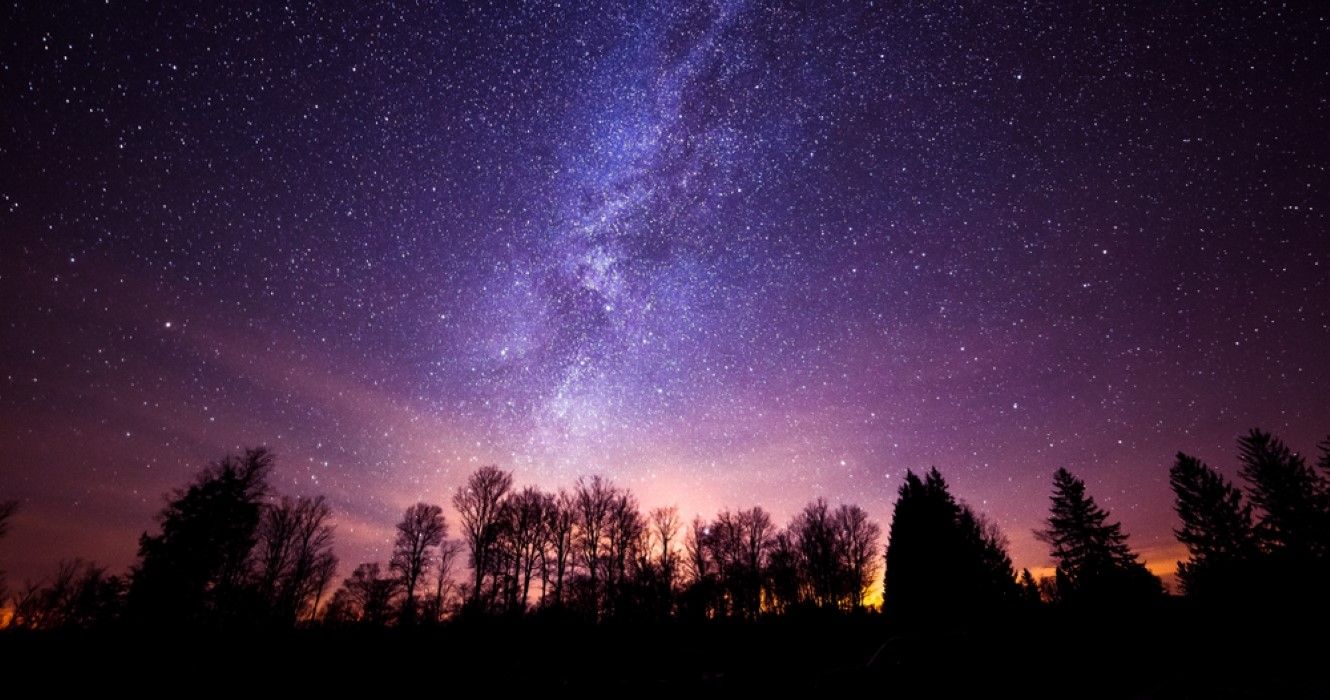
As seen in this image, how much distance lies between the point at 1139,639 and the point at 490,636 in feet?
93.3

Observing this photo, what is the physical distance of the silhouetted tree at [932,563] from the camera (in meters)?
32.4

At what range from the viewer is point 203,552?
31.2m

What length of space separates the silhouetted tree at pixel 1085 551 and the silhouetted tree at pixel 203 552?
61467 mm

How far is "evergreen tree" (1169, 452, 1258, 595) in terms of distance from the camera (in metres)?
39.4

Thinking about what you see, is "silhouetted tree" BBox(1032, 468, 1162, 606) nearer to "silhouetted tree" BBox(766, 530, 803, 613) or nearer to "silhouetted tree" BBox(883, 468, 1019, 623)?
"silhouetted tree" BBox(883, 468, 1019, 623)

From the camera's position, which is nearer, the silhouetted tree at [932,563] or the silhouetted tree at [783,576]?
the silhouetted tree at [932,563]

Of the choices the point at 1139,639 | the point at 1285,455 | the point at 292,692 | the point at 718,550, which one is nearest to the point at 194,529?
the point at 292,692

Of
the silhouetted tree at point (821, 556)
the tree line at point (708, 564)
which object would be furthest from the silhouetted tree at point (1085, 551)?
the silhouetted tree at point (821, 556)

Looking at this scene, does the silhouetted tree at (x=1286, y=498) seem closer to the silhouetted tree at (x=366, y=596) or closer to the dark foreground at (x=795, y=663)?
the dark foreground at (x=795, y=663)

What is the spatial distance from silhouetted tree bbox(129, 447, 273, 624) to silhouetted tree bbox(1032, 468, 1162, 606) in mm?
61467

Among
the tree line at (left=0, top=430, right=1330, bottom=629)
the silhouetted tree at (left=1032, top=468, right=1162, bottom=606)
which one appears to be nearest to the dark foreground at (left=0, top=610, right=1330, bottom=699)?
the tree line at (left=0, top=430, right=1330, bottom=629)

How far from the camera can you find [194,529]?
31672mm

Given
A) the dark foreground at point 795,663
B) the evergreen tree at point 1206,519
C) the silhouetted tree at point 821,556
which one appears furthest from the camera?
the silhouetted tree at point 821,556

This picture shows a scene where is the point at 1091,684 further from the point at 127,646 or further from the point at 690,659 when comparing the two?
the point at 127,646
